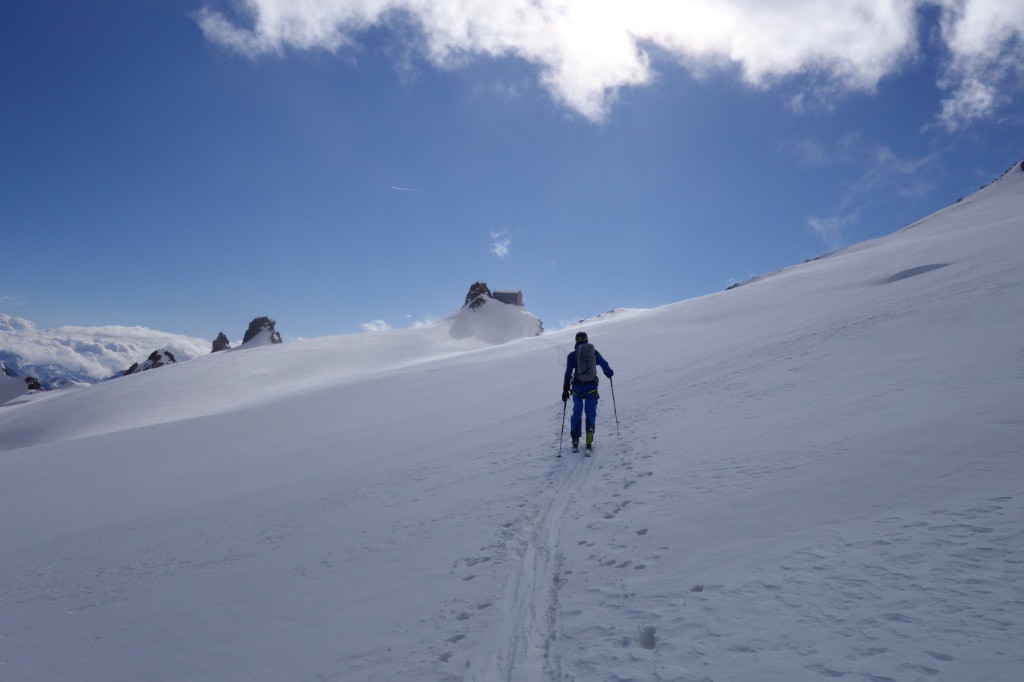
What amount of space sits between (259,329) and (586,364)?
7947cm

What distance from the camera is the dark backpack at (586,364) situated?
1045 centimetres

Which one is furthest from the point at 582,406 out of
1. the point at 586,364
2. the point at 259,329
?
the point at 259,329

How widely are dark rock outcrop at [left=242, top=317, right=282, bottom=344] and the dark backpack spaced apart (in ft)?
253

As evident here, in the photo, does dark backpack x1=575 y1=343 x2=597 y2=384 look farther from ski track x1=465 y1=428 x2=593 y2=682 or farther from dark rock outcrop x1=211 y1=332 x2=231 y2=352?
dark rock outcrop x1=211 y1=332 x2=231 y2=352

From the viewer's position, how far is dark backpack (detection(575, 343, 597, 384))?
10453mm

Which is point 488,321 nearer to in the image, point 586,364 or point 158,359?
point 158,359

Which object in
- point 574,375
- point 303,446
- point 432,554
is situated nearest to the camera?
point 432,554

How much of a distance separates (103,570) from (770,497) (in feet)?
32.4

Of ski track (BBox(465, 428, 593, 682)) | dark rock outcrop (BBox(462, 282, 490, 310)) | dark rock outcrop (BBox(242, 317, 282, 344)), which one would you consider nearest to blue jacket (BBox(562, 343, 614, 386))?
ski track (BBox(465, 428, 593, 682))

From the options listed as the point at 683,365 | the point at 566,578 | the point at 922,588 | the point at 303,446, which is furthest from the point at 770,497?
the point at 303,446

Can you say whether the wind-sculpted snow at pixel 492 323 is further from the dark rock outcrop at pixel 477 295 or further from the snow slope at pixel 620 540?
the snow slope at pixel 620 540

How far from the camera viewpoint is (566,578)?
5.07 meters

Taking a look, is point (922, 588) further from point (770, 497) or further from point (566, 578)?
point (566, 578)

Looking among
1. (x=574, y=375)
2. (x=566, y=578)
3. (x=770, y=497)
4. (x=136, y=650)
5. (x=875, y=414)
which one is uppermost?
(x=574, y=375)
